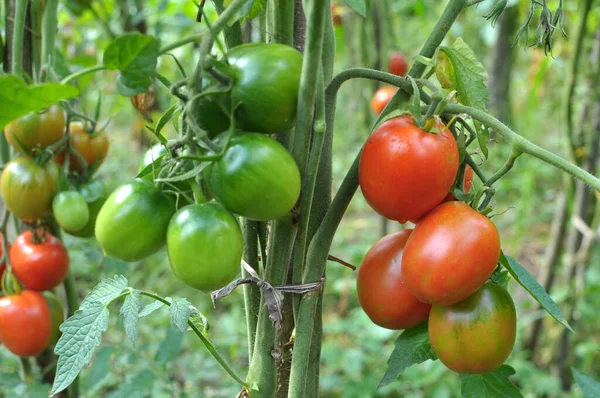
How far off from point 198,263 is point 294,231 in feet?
0.37

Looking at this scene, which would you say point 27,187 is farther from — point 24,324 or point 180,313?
point 180,313

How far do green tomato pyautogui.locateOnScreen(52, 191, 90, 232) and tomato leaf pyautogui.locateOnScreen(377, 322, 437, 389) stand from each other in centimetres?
50

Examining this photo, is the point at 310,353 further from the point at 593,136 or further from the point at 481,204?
the point at 593,136

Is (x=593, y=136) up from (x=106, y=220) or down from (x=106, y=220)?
down

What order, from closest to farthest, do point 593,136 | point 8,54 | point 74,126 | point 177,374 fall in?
point 74,126, point 8,54, point 593,136, point 177,374

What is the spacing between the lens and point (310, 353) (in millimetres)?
625

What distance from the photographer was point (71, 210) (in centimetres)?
85

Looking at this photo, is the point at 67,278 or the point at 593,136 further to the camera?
the point at 593,136

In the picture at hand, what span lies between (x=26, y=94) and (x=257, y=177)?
252 mm

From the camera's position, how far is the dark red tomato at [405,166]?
0.55m

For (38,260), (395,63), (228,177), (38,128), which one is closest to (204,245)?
(228,177)

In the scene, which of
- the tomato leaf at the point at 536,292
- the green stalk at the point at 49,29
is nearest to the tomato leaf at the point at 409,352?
the tomato leaf at the point at 536,292

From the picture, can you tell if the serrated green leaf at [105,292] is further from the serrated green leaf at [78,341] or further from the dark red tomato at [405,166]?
the dark red tomato at [405,166]

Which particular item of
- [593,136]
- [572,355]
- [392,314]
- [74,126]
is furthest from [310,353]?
[572,355]
